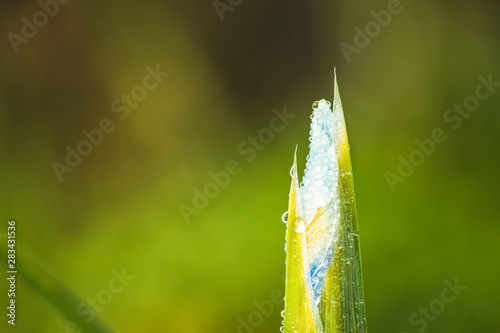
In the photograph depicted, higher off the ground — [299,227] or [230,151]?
[230,151]

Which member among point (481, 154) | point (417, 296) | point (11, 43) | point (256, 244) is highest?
point (11, 43)

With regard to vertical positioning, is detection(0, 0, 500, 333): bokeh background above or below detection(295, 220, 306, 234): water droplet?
above

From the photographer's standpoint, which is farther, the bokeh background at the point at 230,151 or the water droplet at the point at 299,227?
the bokeh background at the point at 230,151

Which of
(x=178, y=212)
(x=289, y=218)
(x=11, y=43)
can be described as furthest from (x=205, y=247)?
(x=289, y=218)

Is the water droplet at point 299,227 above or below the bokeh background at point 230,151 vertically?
below

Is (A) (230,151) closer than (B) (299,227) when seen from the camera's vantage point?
No

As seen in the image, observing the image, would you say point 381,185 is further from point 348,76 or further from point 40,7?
point 40,7

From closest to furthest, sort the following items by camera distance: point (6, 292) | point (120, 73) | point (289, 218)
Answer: point (289, 218) → point (6, 292) → point (120, 73)

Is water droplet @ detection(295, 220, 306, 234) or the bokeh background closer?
water droplet @ detection(295, 220, 306, 234)
